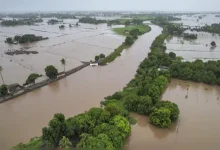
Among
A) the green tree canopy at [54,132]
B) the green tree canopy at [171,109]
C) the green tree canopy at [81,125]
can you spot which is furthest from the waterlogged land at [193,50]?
the green tree canopy at [54,132]

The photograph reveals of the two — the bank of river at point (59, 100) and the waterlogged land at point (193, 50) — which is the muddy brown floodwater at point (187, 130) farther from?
the waterlogged land at point (193, 50)

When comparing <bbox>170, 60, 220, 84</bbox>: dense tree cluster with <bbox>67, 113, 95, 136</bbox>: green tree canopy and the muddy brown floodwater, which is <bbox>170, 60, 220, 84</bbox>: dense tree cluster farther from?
<bbox>67, 113, 95, 136</bbox>: green tree canopy

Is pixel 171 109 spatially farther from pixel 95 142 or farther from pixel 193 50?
pixel 193 50

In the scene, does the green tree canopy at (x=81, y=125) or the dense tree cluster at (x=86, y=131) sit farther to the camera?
the green tree canopy at (x=81, y=125)

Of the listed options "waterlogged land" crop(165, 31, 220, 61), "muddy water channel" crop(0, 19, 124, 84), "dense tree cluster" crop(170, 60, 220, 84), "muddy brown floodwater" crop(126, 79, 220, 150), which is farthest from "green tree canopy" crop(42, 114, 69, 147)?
"waterlogged land" crop(165, 31, 220, 61)

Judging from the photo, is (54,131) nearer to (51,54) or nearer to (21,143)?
(21,143)

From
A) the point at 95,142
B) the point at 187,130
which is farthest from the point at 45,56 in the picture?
the point at 187,130

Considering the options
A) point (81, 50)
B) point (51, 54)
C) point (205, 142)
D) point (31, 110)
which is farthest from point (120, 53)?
point (205, 142)
